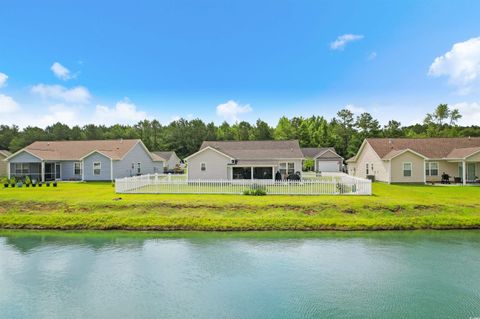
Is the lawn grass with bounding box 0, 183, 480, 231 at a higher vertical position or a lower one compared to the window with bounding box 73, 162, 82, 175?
lower

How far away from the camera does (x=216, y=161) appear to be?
1185 inches

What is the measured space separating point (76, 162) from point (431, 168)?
3823cm

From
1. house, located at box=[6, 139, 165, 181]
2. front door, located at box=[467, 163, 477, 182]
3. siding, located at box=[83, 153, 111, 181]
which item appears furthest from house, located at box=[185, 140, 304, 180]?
front door, located at box=[467, 163, 477, 182]

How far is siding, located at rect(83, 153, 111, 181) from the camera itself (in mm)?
36062

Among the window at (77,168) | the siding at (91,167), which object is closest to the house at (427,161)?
the siding at (91,167)

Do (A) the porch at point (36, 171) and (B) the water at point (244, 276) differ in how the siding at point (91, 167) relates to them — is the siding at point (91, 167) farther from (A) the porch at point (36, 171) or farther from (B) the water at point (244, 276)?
(B) the water at point (244, 276)

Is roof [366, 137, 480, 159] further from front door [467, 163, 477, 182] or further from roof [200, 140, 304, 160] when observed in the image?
roof [200, 140, 304, 160]

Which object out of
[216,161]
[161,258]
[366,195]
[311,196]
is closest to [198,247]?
[161,258]

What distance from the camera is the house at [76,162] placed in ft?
117

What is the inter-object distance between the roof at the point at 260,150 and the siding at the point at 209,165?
2.82 feet

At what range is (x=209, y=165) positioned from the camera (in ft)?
99.1

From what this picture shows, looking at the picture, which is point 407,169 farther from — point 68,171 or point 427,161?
point 68,171

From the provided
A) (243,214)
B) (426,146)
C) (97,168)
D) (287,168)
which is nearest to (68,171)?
(97,168)

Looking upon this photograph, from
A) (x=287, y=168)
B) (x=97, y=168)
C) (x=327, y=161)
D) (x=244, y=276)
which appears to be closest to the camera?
(x=244, y=276)
